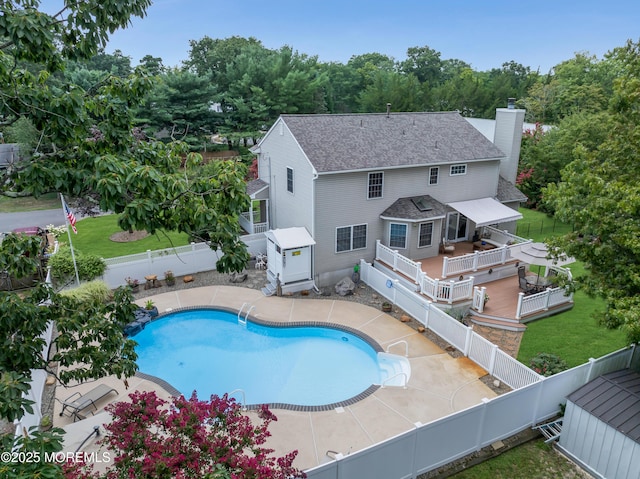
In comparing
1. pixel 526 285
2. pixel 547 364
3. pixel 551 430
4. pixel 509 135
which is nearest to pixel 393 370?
pixel 547 364

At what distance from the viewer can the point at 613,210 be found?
410 inches

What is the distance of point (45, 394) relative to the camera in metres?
12.8

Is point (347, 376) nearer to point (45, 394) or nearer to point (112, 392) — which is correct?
point (112, 392)

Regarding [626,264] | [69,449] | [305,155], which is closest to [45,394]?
[69,449]

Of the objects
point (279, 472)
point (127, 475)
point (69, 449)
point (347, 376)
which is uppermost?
point (127, 475)

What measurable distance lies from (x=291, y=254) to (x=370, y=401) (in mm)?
8084

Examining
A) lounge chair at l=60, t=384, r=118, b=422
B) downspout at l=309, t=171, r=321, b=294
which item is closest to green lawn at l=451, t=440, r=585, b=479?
lounge chair at l=60, t=384, r=118, b=422

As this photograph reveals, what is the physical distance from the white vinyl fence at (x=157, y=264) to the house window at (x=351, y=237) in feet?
13.9

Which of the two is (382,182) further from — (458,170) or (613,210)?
(613,210)

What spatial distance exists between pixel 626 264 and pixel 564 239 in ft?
5.36

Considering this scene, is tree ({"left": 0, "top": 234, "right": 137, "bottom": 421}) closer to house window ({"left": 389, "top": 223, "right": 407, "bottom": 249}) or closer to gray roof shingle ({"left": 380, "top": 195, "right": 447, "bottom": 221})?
gray roof shingle ({"left": 380, "top": 195, "right": 447, "bottom": 221})

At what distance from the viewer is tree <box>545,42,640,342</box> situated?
9.97 meters

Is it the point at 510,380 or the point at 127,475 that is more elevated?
the point at 127,475

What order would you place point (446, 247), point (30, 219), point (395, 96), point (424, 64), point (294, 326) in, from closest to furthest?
point (294, 326) → point (446, 247) → point (30, 219) → point (395, 96) → point (424, 64)
